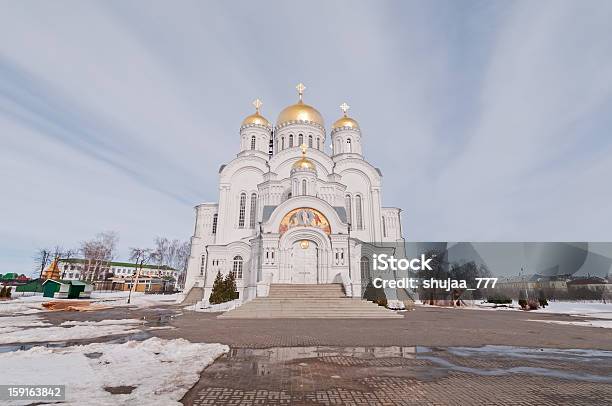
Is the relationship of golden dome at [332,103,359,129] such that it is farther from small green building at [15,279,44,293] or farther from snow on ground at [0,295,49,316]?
small green building at [15,279,44,293]

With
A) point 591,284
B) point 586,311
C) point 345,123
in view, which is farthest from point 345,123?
point 591,284

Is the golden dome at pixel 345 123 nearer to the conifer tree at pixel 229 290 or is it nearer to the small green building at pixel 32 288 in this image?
the conifer tree at pixel 229 290

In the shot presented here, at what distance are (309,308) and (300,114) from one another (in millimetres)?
21938

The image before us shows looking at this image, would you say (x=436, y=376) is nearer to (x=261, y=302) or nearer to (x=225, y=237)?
(x=261, y=302)


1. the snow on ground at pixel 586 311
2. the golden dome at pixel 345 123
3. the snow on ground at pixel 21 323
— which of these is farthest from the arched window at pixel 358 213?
the snow on ground at pixel 21 323

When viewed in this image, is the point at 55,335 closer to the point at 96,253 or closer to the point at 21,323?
the point at 21,323

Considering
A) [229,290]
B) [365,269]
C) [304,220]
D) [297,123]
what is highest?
[297,123]

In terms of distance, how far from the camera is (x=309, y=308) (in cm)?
1568

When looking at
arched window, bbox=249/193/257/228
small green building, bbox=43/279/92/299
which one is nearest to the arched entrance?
arched window, bbox=249/193/257/228

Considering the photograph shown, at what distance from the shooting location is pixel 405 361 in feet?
19.2

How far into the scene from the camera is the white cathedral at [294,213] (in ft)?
67.6

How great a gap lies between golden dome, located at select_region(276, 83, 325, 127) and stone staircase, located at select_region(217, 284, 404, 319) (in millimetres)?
20071

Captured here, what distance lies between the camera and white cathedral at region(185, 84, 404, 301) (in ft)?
67.6

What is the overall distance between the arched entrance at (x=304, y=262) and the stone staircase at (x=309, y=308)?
3.16 m
